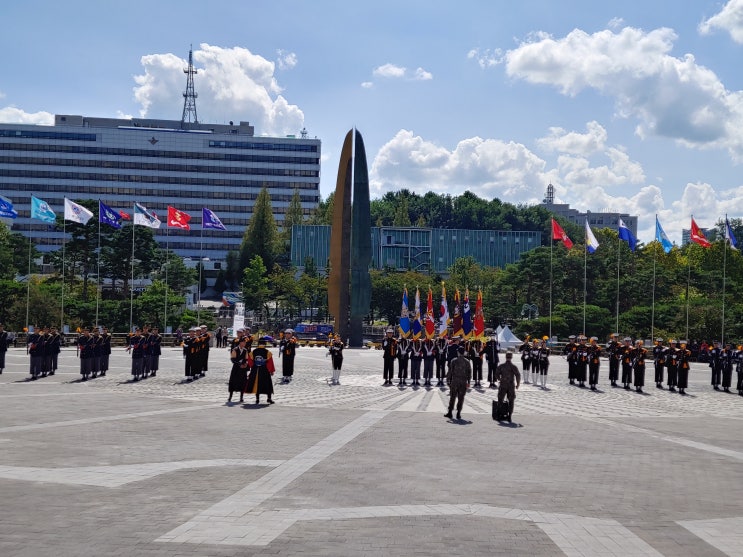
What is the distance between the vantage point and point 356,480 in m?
10.6

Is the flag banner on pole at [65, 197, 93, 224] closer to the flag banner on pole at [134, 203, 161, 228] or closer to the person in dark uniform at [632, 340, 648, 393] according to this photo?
the flag banner on pole at [134, 203, 161, 228]

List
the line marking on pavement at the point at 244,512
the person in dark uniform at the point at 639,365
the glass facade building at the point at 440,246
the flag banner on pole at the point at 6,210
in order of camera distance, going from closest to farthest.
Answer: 1. the line marking on pavement at the point at 244,512
2. the person in dark uniform at the point at 639,365
3. the flag banner on pole at the point at 6,210
4. the glass facade building at the point at 440,246

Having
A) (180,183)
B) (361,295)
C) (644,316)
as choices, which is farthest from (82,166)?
(644,316)

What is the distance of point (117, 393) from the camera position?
2239 cm

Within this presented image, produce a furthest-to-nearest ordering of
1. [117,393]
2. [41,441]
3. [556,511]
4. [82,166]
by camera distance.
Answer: [82,166] < [117,393] < [41,441] < [556,511]

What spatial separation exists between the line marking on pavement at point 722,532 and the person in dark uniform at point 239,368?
13.7 meters

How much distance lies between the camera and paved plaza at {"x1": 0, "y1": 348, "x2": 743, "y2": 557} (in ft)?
25.5

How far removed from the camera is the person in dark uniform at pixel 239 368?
67.0 feet

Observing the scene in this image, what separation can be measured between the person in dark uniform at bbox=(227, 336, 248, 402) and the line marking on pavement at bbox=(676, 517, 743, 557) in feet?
45.1

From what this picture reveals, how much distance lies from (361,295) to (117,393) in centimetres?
3315

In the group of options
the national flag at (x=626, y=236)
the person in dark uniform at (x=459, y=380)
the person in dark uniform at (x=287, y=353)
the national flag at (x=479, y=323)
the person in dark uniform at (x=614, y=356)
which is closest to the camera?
the person in dark uniform at (x=459, y=380)

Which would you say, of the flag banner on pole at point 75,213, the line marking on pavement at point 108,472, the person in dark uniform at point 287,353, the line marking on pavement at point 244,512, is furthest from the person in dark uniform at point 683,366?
the flag banner on pole at point 75,213

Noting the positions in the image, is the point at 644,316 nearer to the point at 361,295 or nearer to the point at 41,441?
the point at 361,295

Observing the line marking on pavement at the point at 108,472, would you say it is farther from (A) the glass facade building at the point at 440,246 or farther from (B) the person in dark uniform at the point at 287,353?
(A) the glass facade building at the point at 440,246
